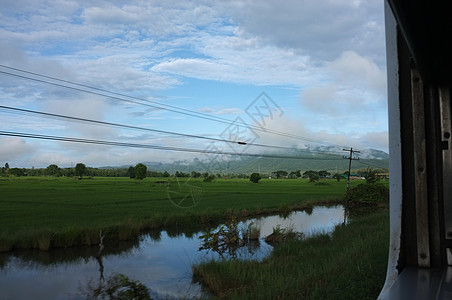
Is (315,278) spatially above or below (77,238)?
above

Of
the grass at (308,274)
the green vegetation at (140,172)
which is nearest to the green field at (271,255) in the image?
the grass at (308,274)

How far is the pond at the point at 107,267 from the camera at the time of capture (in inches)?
460

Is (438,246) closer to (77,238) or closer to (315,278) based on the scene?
(315,278)

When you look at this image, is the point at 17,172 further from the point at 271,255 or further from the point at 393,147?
the point at 393,147

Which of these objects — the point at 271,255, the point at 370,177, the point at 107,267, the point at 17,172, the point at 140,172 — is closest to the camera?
the point at 271,255

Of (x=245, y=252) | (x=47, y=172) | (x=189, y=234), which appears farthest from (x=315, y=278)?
(x=47, y=172)

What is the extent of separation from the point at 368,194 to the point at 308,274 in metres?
35.6

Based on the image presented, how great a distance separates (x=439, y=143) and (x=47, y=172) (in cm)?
11531

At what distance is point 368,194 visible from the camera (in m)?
39.5

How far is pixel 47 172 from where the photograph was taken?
102 m

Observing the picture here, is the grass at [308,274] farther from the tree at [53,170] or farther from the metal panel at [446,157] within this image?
the tree at [53,170]

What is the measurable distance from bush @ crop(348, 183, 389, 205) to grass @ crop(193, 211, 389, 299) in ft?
88.1

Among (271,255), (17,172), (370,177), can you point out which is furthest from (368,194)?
(17,172)

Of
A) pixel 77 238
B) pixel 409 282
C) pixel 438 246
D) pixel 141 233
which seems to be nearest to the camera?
pixel 409 282
